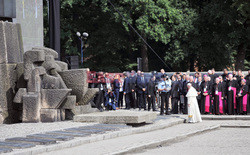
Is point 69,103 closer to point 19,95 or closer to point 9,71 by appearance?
point 19,95

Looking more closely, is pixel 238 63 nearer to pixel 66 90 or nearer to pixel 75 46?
pixel 75 46

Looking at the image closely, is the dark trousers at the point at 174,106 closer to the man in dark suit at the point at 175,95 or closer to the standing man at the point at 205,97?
the man in dark suit at the point at 175,95

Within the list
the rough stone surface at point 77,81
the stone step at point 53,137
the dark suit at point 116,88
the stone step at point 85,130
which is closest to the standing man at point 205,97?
the dark suit at point 116,88

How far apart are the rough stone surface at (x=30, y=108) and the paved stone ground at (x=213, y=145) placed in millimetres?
5245

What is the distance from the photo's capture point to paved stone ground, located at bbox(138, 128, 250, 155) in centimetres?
1018

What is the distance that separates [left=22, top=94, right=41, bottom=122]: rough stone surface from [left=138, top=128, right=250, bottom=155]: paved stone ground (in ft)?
17.2

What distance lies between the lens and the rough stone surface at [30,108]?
15.2m

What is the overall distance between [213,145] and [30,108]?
21.5ft

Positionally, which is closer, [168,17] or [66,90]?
[66,90]

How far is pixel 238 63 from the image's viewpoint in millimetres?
40656

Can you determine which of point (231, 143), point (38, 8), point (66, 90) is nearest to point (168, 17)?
point (38, 8)

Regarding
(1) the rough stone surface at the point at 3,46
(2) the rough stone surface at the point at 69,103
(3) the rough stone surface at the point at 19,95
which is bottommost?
(2) the rough stone surface at the point at 69,103

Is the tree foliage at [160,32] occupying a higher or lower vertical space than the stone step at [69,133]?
higher

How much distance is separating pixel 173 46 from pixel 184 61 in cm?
Answer: 316
